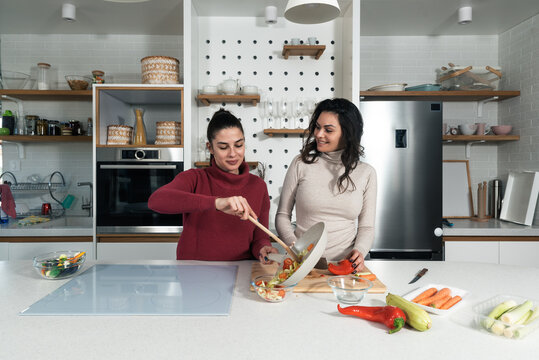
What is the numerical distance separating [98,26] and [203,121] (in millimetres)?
1222

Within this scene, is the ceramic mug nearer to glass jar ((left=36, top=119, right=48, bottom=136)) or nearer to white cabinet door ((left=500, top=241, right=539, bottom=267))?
white cabinet door ((left=500, top=241, right=539, bottom=267))

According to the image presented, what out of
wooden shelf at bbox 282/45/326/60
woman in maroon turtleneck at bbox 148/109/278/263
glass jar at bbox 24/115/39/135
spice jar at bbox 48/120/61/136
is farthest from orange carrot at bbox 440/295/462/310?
glass jar at bbox 24/115/39/135

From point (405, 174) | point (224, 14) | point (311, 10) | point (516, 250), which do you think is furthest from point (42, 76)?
point (516, 250)

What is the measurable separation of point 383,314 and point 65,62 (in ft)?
11.5

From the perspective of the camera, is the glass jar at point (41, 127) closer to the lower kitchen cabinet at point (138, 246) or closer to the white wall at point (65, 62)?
the white wall at point (65, 62)

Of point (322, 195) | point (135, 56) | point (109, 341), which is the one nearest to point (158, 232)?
point (322, 195)

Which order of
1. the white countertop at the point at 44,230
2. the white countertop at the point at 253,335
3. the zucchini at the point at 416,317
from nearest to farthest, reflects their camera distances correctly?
the white countertop at the point at 253,335
the zucchini at the point at 416,317
the white countertop at the point at 44,230

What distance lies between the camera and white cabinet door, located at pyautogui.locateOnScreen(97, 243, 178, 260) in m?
2.74

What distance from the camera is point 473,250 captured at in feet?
Answer: 9.21

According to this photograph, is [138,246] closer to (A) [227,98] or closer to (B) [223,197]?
(A) [227,98]

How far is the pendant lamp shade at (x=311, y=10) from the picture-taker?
151 centimetres

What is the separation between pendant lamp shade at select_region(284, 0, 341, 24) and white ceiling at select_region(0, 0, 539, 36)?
4.28 feet

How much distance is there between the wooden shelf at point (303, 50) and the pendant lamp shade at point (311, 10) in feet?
3.91

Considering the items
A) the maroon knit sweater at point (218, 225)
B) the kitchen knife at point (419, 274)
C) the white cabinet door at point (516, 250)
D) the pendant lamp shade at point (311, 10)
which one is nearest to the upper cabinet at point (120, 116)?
the maroon knit sweater at point (218, 225)
